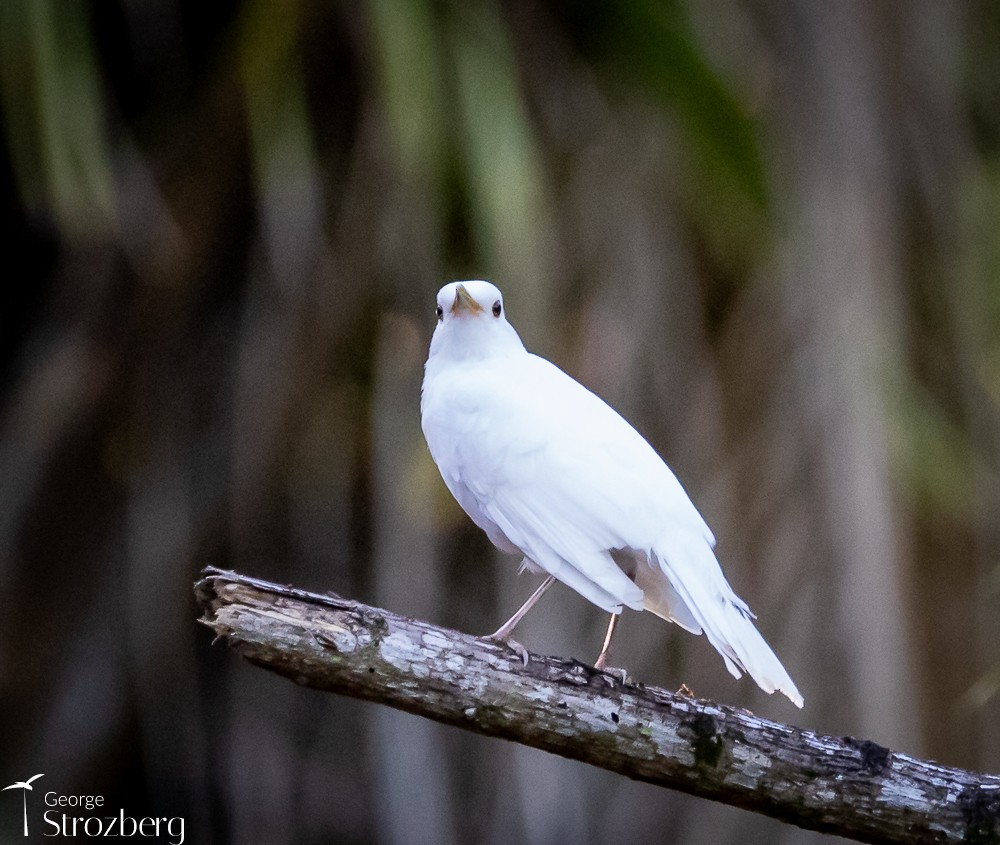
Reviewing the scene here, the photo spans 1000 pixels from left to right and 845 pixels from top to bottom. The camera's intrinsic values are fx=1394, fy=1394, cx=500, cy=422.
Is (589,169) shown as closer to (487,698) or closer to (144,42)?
(144,42)

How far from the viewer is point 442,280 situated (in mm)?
4461

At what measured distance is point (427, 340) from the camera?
4.65 metres

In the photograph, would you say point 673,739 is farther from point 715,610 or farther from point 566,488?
point 566,488

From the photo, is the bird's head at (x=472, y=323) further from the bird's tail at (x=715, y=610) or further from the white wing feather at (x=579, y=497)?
the bird's tail at (x=715, y=610)

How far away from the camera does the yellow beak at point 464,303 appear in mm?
3105

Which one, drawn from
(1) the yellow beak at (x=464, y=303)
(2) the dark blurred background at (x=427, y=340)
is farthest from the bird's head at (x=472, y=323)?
(2) the dark blurred background at (x=427, y=340)

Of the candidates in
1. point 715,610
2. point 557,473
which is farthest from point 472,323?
point 715,610

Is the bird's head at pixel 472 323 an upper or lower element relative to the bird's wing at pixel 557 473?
upper

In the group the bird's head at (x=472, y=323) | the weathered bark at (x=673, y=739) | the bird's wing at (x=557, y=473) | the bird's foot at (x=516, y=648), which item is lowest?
the weathered bark at (x=673, y=739)

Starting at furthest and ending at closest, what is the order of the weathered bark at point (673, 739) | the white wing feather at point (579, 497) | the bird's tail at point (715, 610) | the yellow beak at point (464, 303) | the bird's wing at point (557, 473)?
1. the yellow beak at point (464, 303)
2. the bird's wing at point (557, 473)
3. the white wing feather at point (579, 497)
4. the bird's tail at point (715, 610)
5. the weathered bark at point (673, 739)

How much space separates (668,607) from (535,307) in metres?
1.55

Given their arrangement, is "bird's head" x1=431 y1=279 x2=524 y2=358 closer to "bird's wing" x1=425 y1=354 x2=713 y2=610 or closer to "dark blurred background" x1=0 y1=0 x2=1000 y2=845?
"bird's wing" x1=425 y1=354 x2=713 y2=610

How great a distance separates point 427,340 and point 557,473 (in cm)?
187

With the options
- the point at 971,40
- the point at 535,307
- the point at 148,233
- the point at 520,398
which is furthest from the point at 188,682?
the point at 971,40
